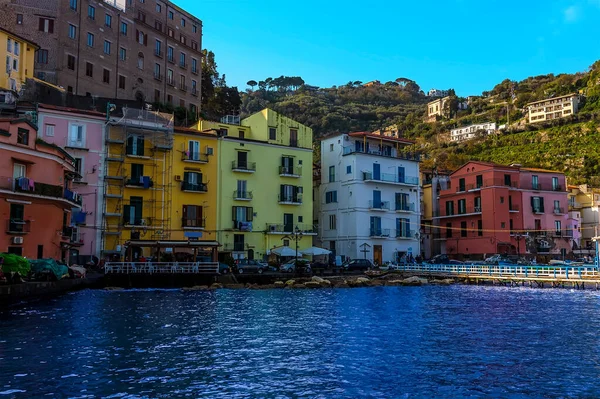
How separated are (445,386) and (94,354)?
1055 cm

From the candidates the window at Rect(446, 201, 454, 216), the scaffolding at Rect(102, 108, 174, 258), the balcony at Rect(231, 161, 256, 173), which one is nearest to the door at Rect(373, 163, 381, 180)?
the window at Rect(446, 201, 454, 216)

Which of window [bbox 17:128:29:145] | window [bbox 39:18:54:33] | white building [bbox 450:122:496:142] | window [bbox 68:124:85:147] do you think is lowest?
window [bbox 17:128:29:145]

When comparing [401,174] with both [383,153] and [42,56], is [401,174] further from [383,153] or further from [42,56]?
[42,56]

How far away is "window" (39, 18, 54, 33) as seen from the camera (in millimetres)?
58500

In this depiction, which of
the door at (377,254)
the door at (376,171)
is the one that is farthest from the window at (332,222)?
the door at (376,171)

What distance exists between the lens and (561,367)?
15.8 meters

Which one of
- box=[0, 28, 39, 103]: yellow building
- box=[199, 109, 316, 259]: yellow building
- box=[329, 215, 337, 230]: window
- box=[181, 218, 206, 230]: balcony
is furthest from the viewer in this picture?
box=[329, 215, 337, 230]: window

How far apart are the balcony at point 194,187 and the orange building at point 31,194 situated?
12.4 m

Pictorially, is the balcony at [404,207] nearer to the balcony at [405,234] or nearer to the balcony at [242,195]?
the balcony at [405,234]

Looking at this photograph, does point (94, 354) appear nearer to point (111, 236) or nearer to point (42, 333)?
point (42, 333)

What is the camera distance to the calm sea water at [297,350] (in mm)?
13422

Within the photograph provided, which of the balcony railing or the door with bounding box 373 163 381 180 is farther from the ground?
the door with bounding box 373 163 381 180

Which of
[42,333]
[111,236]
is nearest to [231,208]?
[111,236]

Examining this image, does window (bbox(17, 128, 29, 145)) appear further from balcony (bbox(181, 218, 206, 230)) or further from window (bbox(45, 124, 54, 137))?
balcony (bbox(181, 218, 206, 230))
